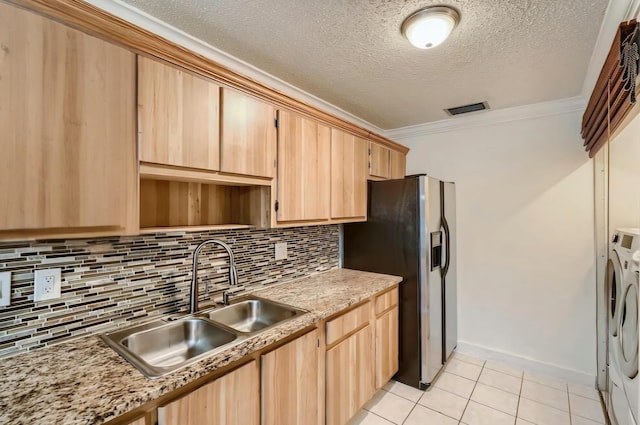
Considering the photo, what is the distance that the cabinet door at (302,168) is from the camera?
181 centimetres

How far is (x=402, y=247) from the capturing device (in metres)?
2.39

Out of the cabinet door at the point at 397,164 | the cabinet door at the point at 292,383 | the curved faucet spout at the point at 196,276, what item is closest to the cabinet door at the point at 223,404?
the cabinet door at the point at 292,383

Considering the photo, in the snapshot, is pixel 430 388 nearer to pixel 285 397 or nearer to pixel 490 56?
pixel 285 397

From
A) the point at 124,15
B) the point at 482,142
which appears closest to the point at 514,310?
the point at 482,142

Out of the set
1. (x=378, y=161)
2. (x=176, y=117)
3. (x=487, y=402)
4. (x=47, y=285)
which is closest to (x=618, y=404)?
(x=487, y=402)

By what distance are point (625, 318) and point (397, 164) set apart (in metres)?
2.03

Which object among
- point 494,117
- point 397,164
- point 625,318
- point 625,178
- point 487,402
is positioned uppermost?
point 494,117

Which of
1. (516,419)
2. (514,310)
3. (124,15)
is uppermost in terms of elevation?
(124,15)

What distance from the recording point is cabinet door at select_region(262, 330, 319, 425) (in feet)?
4.39

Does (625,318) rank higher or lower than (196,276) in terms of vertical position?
lower

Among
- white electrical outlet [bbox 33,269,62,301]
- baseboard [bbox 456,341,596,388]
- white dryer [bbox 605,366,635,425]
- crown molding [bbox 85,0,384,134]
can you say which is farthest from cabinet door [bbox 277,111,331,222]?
baseboard [bbox 456,341,596,388]

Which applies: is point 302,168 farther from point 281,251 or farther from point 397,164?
point 397,164

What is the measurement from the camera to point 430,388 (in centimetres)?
235

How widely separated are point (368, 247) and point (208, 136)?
1.68 metres
